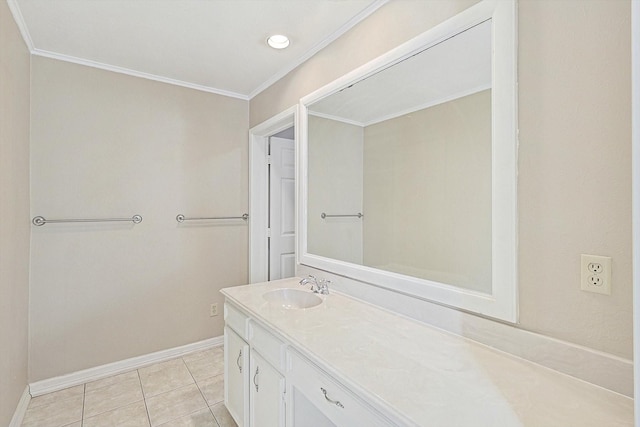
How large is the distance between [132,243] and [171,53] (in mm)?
1492

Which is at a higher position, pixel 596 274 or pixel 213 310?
pixel 596 274

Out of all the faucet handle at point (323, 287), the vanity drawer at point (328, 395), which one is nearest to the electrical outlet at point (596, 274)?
the vanity drawer at point (328, 395)

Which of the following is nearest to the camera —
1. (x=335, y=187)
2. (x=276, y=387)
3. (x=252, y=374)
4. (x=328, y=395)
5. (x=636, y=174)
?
(x=636, y=174)

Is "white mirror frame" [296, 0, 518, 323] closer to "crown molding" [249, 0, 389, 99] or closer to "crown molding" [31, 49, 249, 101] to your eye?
"crown molding" [249, 0, 389, 99]

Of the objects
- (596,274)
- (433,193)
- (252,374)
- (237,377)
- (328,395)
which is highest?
(433,193)

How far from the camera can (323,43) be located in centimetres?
204

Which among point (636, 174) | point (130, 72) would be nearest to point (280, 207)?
point (130, 72)

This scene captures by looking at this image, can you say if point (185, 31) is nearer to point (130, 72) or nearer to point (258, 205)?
point (130, 72)

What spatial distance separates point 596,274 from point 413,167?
87 centimetres

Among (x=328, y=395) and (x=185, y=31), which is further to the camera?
(x=185, y=31)

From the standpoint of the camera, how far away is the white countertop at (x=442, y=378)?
0.80 metres

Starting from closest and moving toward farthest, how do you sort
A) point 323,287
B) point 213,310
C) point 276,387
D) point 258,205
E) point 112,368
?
point 276,387 → point 323,287 → point 112,368 → point 213,310 → point 258,205

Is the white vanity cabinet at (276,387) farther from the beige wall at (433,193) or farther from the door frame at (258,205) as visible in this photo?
the door frame at (258,205)

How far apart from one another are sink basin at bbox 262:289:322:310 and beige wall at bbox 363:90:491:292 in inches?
A: 16.8
